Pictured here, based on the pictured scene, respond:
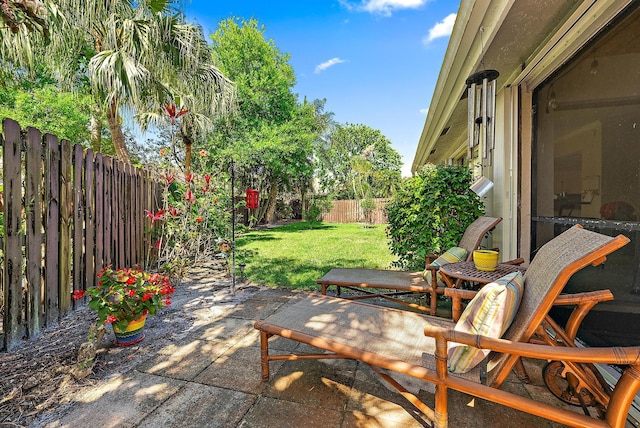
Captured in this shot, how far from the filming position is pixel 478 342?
1127 mm

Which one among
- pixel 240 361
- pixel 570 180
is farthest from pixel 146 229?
pixel 570 180

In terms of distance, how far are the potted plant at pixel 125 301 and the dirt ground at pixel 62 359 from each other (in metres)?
0.14

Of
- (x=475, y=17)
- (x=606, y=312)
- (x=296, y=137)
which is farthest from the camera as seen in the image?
(x=296, y=137)

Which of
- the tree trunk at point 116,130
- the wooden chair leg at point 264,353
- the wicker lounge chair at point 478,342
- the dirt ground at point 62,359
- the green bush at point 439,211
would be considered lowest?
the dirt ground at point 62,359

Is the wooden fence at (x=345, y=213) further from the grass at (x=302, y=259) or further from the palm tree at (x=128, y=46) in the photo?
the palm tree at (x=128, y=46)

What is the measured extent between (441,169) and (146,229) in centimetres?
428

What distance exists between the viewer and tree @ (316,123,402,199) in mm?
19406

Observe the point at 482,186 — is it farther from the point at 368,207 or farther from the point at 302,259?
the point at 368,207

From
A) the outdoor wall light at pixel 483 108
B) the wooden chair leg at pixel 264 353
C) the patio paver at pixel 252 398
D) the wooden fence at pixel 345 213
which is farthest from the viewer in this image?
the wooden fence at pixel 345 213

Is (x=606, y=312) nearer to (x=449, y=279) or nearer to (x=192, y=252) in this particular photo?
(x=449, y=279)

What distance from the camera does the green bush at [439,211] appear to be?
3.32m

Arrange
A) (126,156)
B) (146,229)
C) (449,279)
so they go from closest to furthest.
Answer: (449,279), (146,229), (126,156)

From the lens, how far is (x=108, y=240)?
3.52 meters

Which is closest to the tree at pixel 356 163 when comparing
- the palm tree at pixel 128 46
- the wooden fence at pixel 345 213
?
the wooden fence at pixel 345 213
